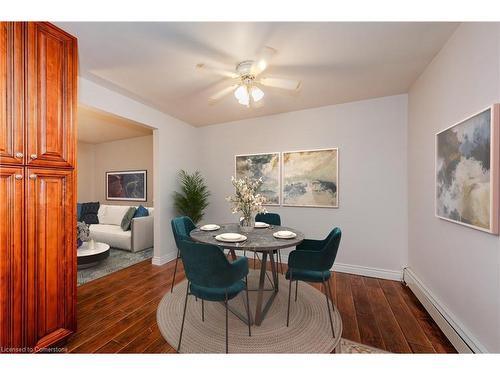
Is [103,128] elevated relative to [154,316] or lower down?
elevated

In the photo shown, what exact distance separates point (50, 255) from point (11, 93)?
1137mm

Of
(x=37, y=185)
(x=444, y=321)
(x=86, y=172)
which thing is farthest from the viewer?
(x=86, y=172)

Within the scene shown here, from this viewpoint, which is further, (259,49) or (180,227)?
(180,227)

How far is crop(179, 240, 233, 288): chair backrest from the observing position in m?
1.49

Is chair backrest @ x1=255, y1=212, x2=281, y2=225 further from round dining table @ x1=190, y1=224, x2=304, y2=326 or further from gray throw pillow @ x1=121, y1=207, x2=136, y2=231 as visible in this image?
gray throw pillow @ x1=121, y1=207, x2=136, y2=231

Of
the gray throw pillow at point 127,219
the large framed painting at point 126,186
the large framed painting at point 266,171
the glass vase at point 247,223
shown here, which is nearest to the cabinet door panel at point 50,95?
the glass vase at point 247,223

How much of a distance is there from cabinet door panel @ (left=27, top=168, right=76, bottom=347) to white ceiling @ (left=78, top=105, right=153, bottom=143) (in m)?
2.39

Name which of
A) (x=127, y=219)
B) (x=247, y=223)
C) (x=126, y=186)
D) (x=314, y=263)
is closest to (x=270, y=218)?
(x=247, y=223)

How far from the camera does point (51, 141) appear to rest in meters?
1.56

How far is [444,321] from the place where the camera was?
1.79 metres

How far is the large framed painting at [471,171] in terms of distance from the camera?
1283mm

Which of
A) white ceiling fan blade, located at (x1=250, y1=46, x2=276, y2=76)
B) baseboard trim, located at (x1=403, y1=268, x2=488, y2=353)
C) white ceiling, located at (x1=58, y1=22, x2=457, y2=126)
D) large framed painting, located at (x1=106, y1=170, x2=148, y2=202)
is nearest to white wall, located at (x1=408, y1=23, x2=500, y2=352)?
baseboard trim, located at (x1=403, y1=268, x2=488, y2=353)

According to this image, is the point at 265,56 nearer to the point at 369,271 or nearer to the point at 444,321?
the point at 444,321
